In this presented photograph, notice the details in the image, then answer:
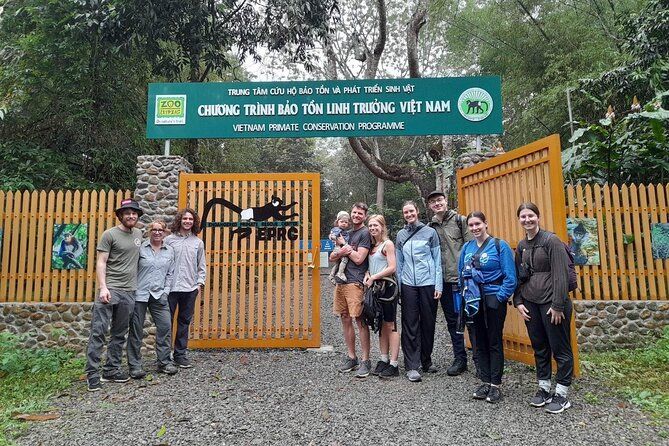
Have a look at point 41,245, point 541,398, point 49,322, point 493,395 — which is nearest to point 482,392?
point 493,395

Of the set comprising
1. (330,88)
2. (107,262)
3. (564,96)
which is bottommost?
(107,262)

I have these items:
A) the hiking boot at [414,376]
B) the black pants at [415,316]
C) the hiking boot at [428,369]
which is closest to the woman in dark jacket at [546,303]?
the black pants at [415,316]

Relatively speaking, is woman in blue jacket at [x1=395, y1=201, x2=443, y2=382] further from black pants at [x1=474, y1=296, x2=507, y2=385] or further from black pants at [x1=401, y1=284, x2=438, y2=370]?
black pants at [x1=474, y1=296, x2=507, y2=385]

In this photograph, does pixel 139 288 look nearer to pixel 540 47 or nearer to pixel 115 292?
pixel 115 292

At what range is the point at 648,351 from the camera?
5.38 meters

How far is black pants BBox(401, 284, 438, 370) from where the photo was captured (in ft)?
14.7

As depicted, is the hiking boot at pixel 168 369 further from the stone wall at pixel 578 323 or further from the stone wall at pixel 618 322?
the stone wall at pixel 618 322

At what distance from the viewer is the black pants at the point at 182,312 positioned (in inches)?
200

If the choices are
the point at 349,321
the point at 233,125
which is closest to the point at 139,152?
the point at 233,125

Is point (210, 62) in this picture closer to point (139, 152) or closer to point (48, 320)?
point (139, 152)

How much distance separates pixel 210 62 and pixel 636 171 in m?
9.17

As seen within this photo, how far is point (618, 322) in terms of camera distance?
579 centimetres

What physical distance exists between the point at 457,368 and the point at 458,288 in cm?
88

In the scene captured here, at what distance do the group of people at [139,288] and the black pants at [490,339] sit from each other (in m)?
3.15
